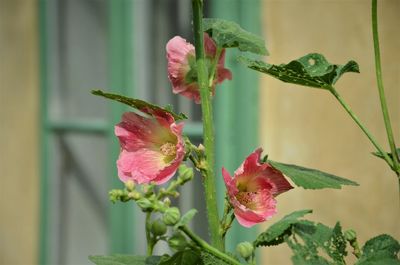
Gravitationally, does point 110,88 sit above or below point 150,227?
above

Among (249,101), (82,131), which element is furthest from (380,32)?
(82,131)

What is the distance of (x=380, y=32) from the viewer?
789mm

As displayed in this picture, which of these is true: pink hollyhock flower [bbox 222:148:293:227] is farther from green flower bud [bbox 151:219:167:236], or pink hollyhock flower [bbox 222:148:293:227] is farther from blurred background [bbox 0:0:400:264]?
blurred background [bbox 0:0:400:264]

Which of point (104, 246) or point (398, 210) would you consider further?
point (104, 246)

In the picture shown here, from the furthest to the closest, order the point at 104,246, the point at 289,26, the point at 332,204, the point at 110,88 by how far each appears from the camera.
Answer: the point at 104,246, the point at 110,88, the point at 289,26, the point at 332,204

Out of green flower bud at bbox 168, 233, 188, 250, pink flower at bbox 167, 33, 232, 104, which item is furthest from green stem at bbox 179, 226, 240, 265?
pink flower at bbox 167, 33, 232, 104

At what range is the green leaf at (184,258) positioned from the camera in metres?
0.31

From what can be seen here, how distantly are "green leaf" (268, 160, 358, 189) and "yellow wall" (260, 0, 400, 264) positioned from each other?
40 centimetres

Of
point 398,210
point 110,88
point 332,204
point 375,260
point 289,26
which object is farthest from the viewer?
point 110,88

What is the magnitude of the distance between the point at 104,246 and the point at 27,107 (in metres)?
0.41

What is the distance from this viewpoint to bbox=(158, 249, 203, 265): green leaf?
1.03ft

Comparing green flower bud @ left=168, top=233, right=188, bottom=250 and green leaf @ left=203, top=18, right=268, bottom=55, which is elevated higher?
green leaf @ left=203, top=18, right=268, bottom=55

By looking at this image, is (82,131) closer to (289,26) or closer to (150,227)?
(289,26)

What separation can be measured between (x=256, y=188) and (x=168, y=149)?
0.05m
